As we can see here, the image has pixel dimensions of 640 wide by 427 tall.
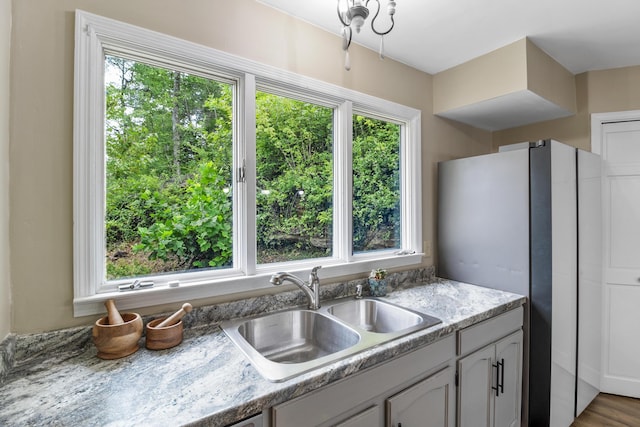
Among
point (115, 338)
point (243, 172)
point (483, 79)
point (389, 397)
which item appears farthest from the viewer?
point (483, 79)

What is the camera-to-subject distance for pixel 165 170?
4.50 feet

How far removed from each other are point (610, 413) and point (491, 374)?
1276 millimetres

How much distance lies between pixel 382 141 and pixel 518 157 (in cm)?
85

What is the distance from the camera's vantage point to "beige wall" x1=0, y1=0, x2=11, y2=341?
3.20 ft

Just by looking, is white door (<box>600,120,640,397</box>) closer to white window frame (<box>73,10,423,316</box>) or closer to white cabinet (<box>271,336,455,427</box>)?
white window frame (<box>73,10,423,316</box>)

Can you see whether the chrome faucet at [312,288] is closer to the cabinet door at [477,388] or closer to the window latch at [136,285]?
the window latch at [136,285]

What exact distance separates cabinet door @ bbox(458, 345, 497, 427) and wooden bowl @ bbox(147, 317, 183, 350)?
129cm

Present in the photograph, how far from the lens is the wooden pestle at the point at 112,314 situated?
1.08 metres

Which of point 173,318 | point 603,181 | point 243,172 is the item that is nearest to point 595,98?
point 603,181

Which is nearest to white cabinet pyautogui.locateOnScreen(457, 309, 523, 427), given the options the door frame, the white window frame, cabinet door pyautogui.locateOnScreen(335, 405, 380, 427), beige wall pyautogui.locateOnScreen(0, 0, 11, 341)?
cabinet door pyautogui.locateOnScreen(335, 405, 380, 427)

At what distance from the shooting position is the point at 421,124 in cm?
229

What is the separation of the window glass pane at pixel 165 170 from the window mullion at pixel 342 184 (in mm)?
690

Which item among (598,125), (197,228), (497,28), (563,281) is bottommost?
(563,281)

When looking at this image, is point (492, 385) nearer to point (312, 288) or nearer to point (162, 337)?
point (312, 288)
